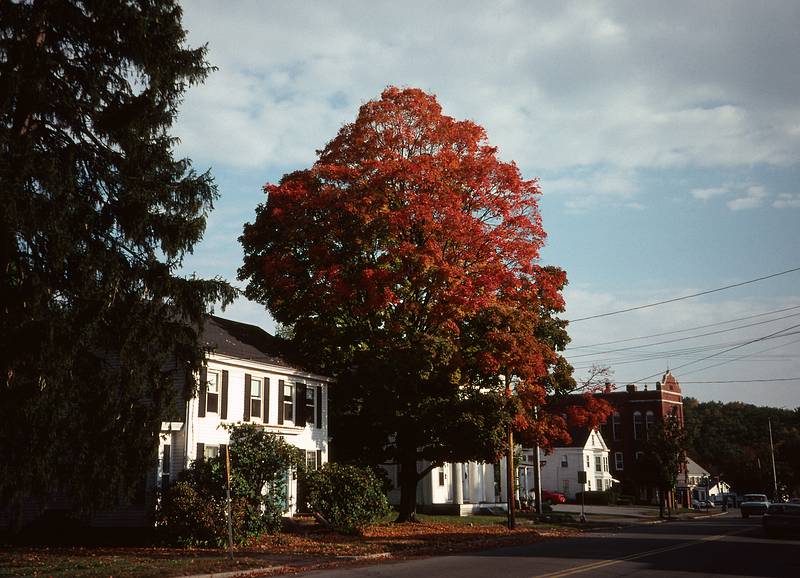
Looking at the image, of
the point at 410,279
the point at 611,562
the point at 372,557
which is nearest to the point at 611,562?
the point at 611,562

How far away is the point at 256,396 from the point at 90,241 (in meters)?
14.9

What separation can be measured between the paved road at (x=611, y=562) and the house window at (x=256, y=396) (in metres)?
11.6

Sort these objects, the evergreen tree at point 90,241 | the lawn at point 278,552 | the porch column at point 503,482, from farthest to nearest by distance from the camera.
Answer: the porch column at point 503,482
the lawn at point 278,552
the evergreen tree at point 90,241

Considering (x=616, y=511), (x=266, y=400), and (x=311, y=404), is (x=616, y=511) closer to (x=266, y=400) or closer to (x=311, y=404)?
(x=311, y=404)

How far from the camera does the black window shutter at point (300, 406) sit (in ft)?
113

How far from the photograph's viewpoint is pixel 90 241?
61.6 feet

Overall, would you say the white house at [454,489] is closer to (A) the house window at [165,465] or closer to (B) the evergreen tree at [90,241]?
(A) the house window at [165,465]

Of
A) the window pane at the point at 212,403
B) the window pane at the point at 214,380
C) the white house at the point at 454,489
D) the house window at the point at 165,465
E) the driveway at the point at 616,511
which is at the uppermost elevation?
the window pane at the point at 214,380

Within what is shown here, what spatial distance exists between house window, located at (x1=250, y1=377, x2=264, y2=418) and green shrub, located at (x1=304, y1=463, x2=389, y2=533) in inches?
137

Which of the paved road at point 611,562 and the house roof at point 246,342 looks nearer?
the paved road at point 611,562

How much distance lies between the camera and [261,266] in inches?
1423

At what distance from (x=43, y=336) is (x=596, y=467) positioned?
8097 cm

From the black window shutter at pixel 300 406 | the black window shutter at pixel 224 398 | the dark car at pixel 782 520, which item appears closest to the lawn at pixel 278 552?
the black window shutter at pixel 300 406

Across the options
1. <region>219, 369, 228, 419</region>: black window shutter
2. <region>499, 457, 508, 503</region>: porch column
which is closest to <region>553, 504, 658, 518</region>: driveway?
<region>499, 457, 508, 503</region>: porch column
